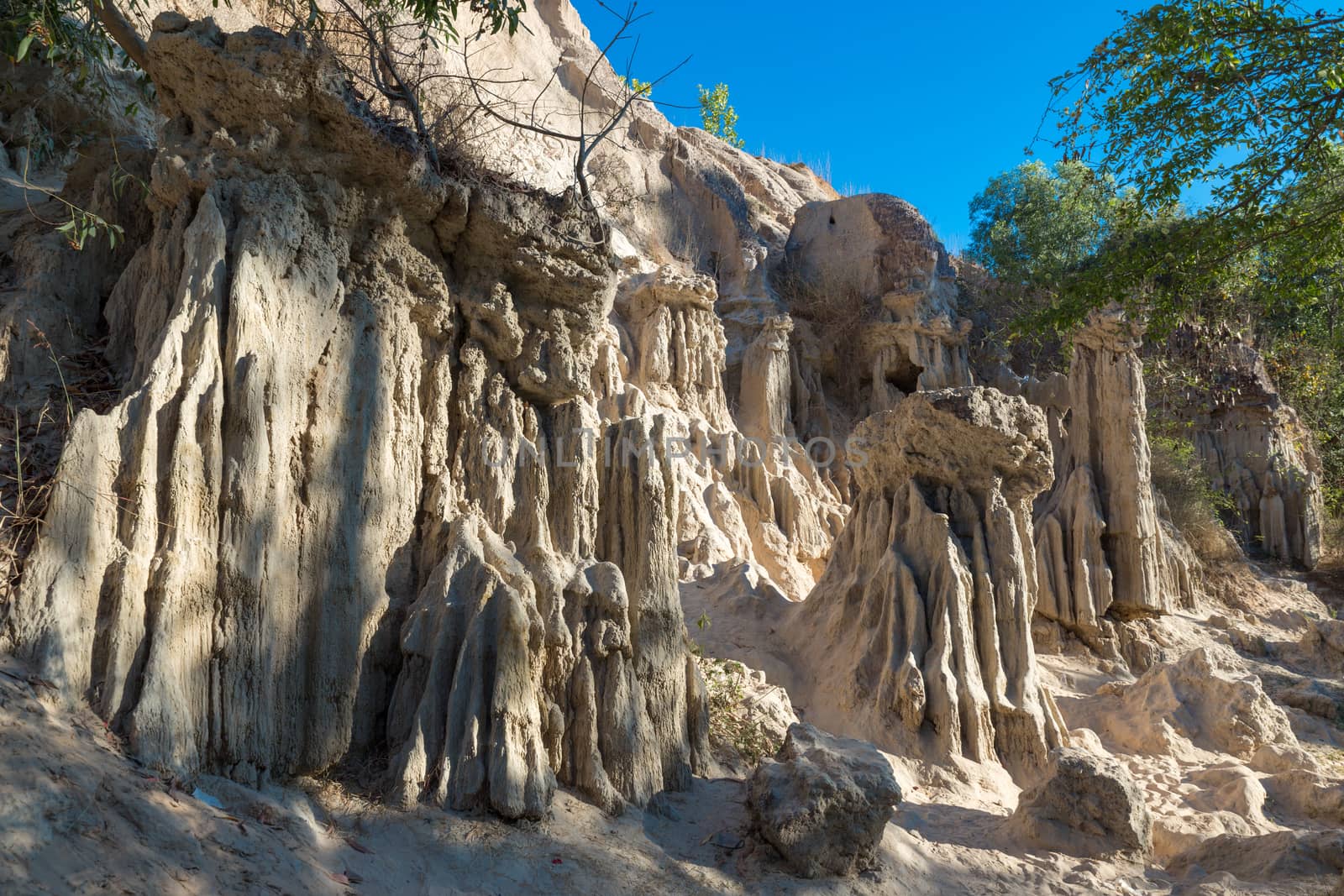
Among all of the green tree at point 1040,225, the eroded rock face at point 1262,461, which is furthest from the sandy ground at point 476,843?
the green tree at point 1040,225

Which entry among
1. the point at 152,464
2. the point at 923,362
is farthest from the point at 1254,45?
the point at 923,362

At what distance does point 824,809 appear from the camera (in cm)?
666

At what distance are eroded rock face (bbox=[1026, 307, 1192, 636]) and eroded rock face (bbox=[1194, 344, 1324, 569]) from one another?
608 cm

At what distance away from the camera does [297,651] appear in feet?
20.2

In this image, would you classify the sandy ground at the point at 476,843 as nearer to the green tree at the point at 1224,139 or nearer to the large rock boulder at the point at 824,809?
the large rock boulder at the point at 824,809

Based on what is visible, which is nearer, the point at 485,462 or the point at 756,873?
the point at 756,873

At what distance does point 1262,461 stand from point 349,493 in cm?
2144

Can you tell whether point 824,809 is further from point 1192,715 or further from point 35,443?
point 1192,715

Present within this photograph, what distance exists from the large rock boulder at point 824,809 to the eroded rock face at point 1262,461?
1796 centimetres

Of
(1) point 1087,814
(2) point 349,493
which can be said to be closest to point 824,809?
(1) point 1087,814

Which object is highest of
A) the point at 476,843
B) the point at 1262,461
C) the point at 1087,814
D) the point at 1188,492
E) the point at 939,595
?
the point at 1262,461

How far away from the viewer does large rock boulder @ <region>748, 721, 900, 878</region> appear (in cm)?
659

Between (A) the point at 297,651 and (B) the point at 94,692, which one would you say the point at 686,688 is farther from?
(B) the point at 94,692

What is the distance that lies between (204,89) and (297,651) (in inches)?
164
